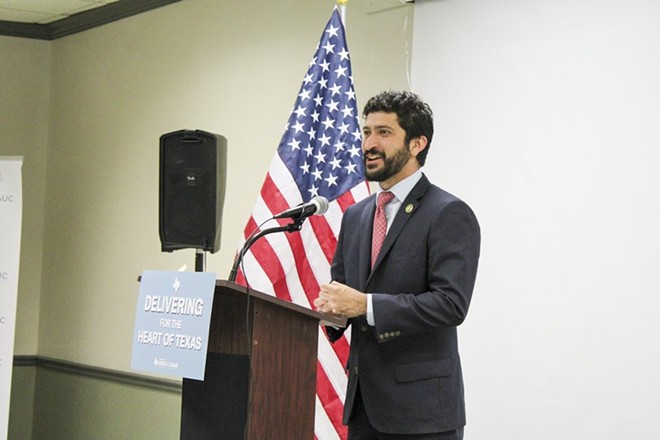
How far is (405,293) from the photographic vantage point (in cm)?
274

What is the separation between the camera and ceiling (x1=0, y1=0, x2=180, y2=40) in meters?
6.30

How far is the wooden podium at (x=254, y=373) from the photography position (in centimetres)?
255

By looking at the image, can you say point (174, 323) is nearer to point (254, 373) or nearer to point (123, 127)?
point (254, 373)

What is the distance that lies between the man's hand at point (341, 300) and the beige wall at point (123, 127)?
196 centimetres

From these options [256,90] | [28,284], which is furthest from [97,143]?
[256,90]

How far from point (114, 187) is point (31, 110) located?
1040 mm

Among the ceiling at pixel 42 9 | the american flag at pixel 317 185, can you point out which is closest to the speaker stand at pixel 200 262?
the american flag at pixel 317 185

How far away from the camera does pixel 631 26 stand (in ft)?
11.3

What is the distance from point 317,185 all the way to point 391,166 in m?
1.21

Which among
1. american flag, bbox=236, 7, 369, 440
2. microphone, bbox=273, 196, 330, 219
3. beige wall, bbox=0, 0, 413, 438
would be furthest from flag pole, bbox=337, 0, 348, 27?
microphone, bbox=273, 196, 330, 219

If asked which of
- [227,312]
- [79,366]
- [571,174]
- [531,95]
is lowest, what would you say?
[79,366]

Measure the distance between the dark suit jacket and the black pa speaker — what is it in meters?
0.61

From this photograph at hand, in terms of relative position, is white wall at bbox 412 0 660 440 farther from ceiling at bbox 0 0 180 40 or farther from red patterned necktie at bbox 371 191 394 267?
ceiling at bbox 0 0 180 40

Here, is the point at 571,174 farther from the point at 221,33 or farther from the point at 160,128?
the point at 160,128
